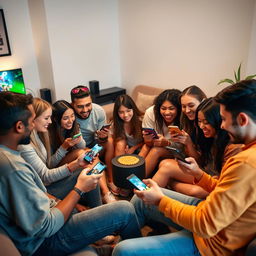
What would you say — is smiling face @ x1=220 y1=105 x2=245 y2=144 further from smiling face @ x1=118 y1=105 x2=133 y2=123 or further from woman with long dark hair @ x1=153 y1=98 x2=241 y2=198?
smiling face @ x1=118 y1=105 x2=133 y2=123

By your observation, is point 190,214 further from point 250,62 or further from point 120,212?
point 250,62

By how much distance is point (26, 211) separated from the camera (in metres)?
1.01

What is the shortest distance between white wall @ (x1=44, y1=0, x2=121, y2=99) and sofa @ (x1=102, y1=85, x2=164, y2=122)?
75 cm

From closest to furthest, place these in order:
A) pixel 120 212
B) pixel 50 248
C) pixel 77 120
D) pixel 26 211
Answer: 1. pixel 26 211
2. pixel 50 248
3. pixel 120 212
4. pixel 77 120

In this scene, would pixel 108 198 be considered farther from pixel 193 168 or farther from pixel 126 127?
pixel 193 168

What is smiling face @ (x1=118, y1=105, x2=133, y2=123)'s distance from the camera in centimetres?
234

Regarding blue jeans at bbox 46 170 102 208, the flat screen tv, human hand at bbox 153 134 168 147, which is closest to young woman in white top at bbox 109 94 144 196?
human hand at bbox 153 134 168 147

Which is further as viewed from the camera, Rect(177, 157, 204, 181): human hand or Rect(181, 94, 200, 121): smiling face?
Rect(181, 94, 200, 121): smiling face

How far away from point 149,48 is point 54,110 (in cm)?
212

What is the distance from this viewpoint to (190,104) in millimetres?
1993

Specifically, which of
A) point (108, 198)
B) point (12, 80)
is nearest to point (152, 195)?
point (108, 198)

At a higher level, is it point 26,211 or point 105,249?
point 26,211

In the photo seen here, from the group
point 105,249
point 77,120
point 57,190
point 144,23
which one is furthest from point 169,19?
point 105,249

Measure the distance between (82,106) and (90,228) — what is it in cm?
130
